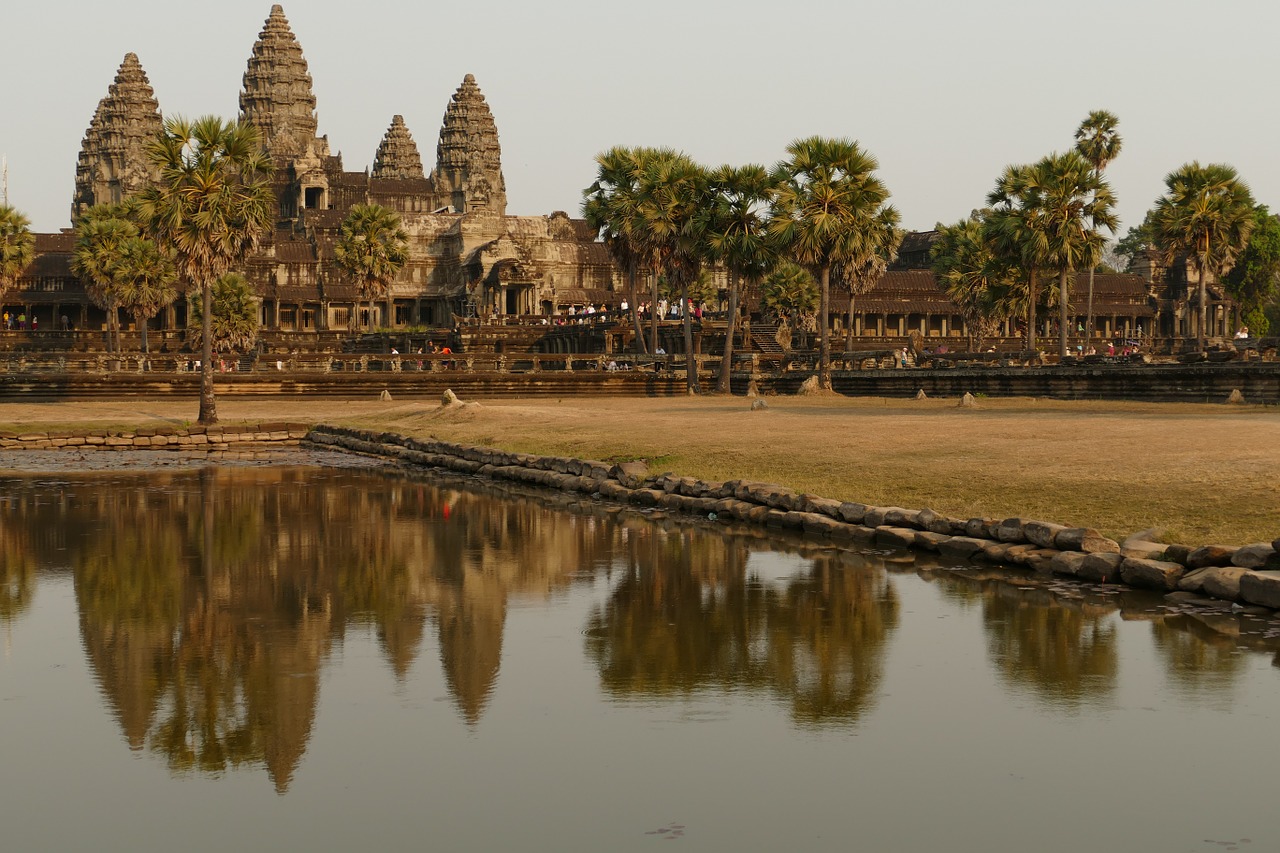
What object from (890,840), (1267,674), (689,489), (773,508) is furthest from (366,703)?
(689,489)

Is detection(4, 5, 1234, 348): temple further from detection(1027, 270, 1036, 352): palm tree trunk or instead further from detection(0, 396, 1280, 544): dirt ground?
detection(0, 396, 1280, 544): dirt ground

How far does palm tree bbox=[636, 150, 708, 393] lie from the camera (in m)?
56.5

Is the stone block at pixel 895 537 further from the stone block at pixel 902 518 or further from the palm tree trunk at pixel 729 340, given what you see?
the palm tree trunk at pixel 729 340

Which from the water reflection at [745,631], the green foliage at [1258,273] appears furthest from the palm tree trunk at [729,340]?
the green foliage at [1258,273]

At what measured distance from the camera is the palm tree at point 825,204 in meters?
52.8

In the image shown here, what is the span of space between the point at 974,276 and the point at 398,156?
9201 centimetres

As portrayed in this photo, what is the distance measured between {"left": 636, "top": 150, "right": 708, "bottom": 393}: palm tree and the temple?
121ft

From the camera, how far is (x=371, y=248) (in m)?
87.3

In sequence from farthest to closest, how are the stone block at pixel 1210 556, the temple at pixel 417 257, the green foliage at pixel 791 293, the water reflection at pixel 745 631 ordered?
the temple at pixel 417 257
the green foliage at pixel 791 293
the stone block at pixel 1210 556
the water reflection at pixel 745 631

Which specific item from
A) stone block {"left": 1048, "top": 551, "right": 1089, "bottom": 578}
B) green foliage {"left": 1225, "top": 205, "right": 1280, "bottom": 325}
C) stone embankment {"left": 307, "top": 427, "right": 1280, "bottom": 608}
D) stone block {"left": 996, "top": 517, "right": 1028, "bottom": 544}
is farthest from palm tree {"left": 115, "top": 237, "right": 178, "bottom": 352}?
green foliage {"left": 1225, "top": 205, "right": 1280, "bottom": 325}

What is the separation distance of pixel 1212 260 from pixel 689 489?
5233 cm

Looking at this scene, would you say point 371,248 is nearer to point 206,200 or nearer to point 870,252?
point 870,252

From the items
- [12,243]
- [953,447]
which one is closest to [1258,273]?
[12,243]

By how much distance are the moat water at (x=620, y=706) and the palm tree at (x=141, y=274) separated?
65951 millimetres
